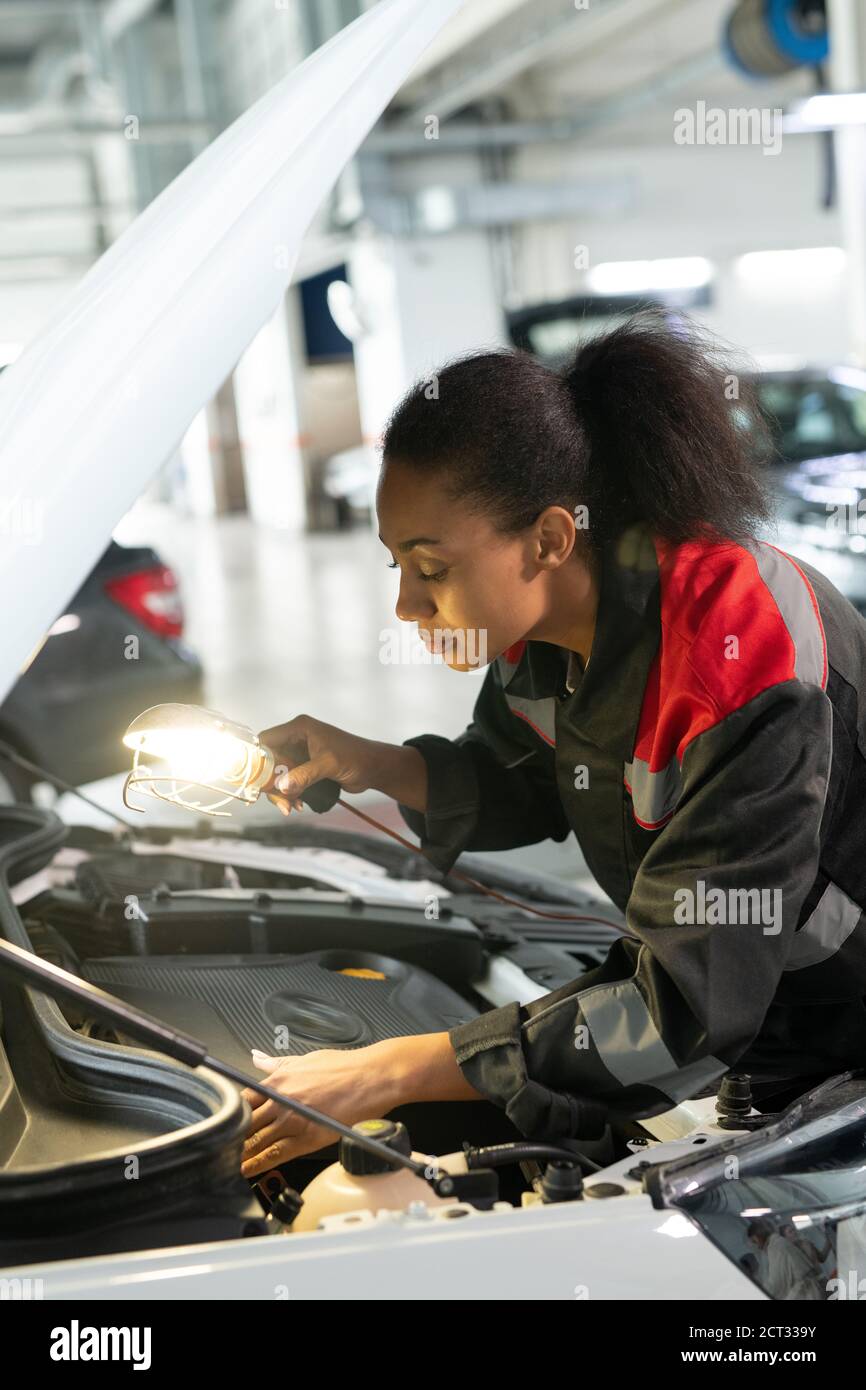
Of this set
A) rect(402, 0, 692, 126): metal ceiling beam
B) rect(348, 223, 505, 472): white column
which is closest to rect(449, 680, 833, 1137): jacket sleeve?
rect(402, 0, 692, 126): metal ceiling beam

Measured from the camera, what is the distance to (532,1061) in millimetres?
1146

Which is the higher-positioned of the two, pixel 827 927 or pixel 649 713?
pixel 649 713

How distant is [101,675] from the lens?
13.9 ft

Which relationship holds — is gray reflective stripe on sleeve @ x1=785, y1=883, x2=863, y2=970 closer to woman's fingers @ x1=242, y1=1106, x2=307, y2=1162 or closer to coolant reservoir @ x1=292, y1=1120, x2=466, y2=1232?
coolant reservoir @ x1=292, y1=1120, x2=466, y2=1232

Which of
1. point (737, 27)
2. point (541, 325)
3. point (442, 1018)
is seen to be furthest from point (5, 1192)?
point (541, 325)

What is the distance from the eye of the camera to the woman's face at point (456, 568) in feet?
3.97

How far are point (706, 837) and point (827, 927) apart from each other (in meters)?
0.21

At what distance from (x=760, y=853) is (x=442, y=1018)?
0.58 metres

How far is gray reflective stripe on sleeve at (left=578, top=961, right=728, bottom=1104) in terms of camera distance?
1.10 metres

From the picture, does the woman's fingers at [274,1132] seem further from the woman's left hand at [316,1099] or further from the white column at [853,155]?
the white column at [853,155]

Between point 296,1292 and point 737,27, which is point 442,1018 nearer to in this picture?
point 296,1292

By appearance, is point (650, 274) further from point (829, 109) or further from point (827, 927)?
point (827, 927)

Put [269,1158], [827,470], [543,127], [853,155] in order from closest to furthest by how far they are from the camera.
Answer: [269,1158], [827,470], [853,155], [543,127]

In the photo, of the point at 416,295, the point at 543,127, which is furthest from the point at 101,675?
the point at 543,127
